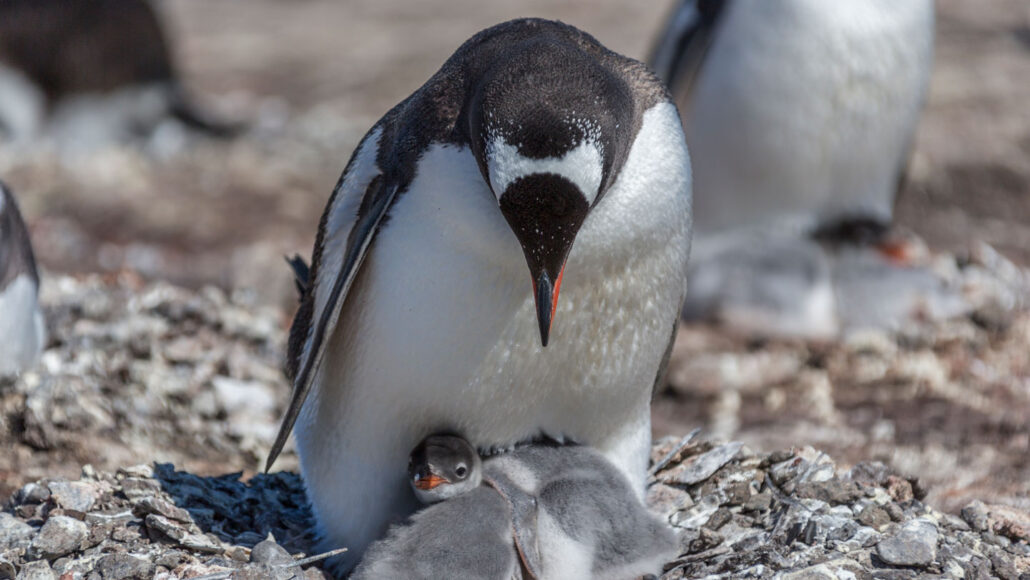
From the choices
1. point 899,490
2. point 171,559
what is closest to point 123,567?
point 171,559

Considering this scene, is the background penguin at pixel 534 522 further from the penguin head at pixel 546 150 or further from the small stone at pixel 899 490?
the small stone at pixel 899 490

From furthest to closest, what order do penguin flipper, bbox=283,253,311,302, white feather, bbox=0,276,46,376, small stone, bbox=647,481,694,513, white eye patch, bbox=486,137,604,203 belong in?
white feather, bbox=0,276,46,376, penguin flipper, bbox=283,253,311,302, small stone, bbox=647,481,694,513, white eye patch, bbox=486,137,604,203

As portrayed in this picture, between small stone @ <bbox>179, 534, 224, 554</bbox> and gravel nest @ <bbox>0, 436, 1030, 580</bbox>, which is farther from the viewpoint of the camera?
small stone @ <bbox>179, 534, 224, 554</bbox>

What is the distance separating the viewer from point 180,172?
8820 millimetres

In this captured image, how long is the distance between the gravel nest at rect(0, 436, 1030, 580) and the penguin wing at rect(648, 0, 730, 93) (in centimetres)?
316

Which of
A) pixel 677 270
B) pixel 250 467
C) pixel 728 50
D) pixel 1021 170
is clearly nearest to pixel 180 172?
pixel 728 50

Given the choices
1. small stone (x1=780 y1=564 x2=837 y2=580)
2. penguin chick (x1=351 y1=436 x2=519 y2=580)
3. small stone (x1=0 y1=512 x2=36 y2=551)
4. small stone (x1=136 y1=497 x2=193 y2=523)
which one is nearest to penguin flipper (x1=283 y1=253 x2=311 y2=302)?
small stone (x1=136 y1=497 x2=193 y2=523)

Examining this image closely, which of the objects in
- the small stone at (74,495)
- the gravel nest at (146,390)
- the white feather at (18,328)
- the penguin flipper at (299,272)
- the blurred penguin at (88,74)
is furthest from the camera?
the blurred penguin at (88,74)

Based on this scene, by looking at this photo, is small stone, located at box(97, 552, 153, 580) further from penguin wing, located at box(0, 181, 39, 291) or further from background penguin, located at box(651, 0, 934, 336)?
background penguin, located at box(651, 0, 934, 336)

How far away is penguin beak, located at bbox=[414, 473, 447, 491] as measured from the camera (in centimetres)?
276

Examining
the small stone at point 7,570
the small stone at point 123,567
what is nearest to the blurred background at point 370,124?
the small stone at point 7,570

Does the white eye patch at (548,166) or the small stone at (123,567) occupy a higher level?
the white eye patch at (548,166)

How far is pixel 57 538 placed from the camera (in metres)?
2.80

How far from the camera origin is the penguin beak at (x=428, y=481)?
109 inches
